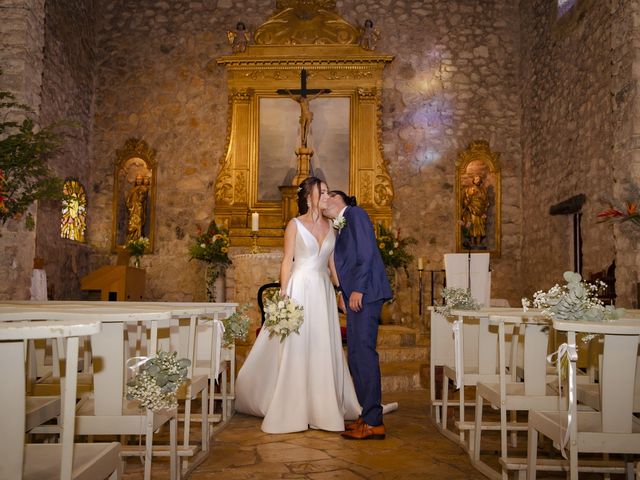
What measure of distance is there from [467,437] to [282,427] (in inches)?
52.2

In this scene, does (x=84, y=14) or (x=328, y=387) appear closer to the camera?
(x=328, y=387)

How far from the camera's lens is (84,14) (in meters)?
11.8

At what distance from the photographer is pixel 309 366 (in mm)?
4699

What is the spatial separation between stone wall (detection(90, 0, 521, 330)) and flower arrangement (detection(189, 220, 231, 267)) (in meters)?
0.80

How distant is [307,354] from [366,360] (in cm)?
55

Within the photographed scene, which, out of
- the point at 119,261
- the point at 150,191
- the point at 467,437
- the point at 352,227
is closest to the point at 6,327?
the point at 352,227

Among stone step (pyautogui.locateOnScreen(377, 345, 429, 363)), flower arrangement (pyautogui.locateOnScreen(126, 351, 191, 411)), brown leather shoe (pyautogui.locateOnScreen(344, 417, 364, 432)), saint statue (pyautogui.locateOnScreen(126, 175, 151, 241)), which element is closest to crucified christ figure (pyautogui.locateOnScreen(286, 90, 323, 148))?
saint statue (pyautogui.locateOnScreen(126, 175, 151, 241))

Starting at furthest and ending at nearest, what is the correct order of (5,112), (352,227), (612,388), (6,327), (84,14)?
(84,14)
(5,112)
(352,227)
(612,388)
(6,327)

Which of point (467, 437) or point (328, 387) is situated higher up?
point (328, 387)

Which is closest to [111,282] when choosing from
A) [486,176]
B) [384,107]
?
[384,107]

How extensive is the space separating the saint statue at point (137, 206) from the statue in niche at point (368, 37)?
4.76m

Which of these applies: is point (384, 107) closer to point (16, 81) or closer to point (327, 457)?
point (16, 81)

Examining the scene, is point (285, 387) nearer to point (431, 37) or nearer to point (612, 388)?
point (612, 388)

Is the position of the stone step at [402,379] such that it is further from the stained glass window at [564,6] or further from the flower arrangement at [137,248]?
the stained glass window at [564,6]
